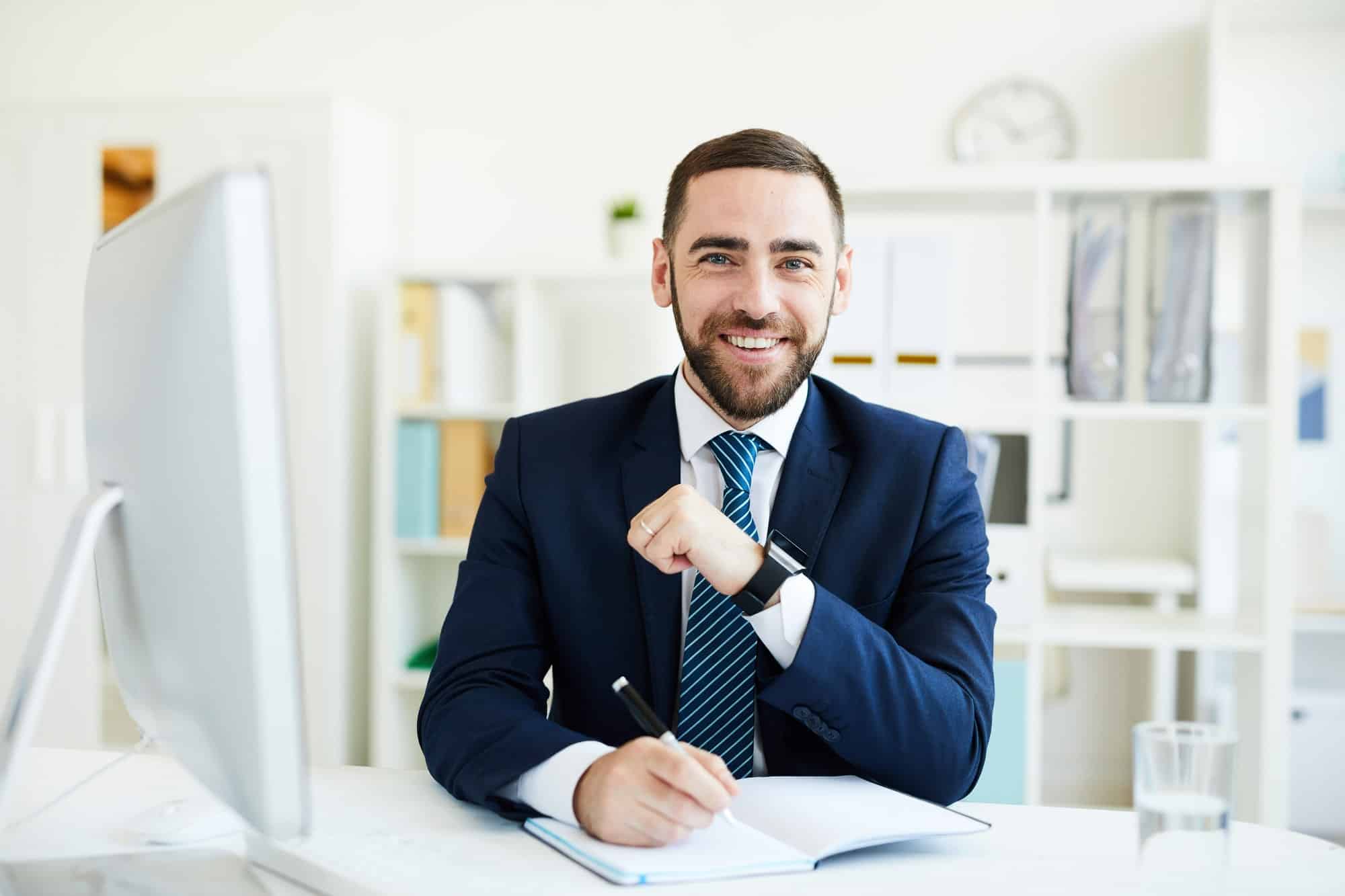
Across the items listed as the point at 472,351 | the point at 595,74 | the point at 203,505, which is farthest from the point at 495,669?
the point at 595,74

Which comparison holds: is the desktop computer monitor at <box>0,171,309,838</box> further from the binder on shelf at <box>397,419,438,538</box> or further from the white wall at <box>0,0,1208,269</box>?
the white wall at <box>0,0,1208,269</box>

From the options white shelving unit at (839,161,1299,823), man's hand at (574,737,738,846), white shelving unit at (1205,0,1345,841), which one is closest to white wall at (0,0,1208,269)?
white shelving unit at (1205,0,1345,841)

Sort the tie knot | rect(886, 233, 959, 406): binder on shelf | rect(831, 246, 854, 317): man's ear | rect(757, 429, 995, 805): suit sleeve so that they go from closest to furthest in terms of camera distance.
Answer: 1. rect(757, 429, 995, 805): suit sleeve
2. the tie knot
3. rect(831, 246, 854, 317): man's ear
4. rect(886, 233, 959, 406): binder on shelf

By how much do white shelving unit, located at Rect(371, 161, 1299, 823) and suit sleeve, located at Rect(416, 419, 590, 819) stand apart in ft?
4.72

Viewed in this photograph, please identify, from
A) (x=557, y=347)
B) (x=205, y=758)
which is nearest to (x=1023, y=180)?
(x=557, y=347)

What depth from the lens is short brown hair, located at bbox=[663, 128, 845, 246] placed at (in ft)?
4.97

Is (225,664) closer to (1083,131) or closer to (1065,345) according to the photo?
(1065,345)

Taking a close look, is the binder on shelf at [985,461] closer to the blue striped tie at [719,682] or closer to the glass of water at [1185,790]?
the blue striped tie at [719,682]

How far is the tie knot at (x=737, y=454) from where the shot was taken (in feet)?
4.88

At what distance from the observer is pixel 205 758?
0.84 m

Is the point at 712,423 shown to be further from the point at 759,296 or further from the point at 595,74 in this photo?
the point at 595,74

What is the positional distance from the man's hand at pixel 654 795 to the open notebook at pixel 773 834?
1 cm

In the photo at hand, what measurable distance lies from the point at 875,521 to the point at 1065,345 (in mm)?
1601

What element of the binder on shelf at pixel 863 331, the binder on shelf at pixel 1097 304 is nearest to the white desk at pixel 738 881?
the binder on shelf at pixel 863 331
